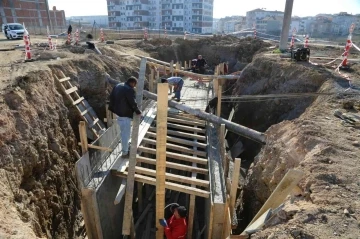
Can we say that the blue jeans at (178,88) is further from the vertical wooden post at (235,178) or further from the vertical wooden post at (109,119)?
the vertical wooden post at (235,178)

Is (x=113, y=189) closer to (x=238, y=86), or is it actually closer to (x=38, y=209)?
(x=38, y=209)

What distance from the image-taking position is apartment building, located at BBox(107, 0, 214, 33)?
63.8m

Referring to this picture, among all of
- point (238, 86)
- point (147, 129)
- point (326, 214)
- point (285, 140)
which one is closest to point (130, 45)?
point (238, 86)

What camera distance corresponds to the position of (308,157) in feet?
13.0

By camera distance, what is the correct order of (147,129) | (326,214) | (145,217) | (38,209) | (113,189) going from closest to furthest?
1. (326,214)
2. (38,209)
3. (113,189)
4. (145,217)
5. (147,129)

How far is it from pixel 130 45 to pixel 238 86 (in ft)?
31.3

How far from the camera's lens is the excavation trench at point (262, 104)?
5.63 m

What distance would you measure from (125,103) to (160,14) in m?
67.5

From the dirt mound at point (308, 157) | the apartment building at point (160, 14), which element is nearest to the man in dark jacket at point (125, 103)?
the dirt mound at point (308, 157)

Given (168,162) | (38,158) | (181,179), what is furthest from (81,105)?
(181,179)

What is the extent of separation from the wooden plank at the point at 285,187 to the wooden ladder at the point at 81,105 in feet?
17.7

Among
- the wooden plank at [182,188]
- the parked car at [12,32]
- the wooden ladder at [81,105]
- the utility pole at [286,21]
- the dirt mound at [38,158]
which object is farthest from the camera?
the parked car at [12,32]

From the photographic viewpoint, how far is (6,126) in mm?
4355

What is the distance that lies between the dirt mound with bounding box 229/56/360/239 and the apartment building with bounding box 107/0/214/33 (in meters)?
58.8
